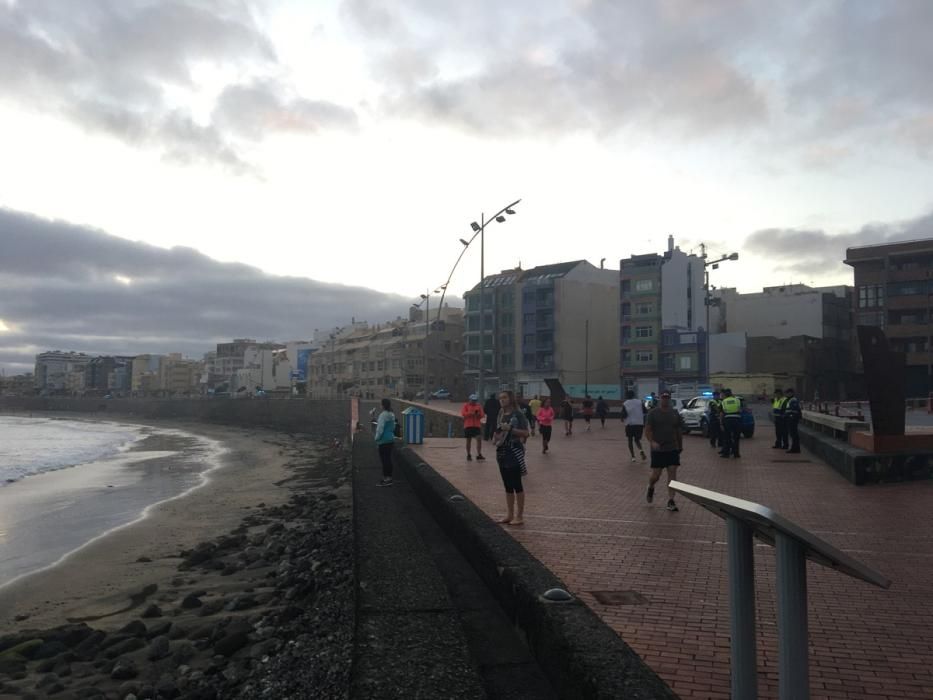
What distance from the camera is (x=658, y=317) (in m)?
67.2

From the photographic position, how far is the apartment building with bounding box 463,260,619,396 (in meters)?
74.2

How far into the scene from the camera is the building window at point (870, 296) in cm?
6221

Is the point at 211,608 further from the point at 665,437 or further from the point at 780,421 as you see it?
the point at 780,421

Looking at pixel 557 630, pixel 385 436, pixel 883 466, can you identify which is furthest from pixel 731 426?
pixel 557 630

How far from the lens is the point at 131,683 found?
20.7ft

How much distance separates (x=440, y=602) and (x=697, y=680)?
8.23 feet

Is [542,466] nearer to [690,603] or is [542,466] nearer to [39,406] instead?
[690,603]

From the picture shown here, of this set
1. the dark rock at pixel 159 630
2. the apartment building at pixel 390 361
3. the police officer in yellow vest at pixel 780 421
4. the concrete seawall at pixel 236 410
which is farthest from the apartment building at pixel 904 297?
the dark rock at pixel 159 630

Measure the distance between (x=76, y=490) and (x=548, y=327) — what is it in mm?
56561

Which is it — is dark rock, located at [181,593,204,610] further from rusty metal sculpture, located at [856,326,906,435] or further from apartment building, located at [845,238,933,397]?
apartment building, located at [845,238,933,397]

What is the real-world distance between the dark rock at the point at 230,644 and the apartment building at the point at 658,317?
61158mm

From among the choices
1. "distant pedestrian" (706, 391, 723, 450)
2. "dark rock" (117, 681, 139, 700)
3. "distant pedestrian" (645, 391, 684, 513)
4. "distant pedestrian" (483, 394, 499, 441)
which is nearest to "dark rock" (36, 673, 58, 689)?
"dark rock" (117, 681, 139, 700)

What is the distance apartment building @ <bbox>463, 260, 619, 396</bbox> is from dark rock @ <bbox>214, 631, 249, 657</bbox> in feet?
208

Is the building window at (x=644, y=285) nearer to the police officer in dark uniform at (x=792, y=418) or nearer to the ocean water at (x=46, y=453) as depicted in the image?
the ocean water at (x=46, y=453)
